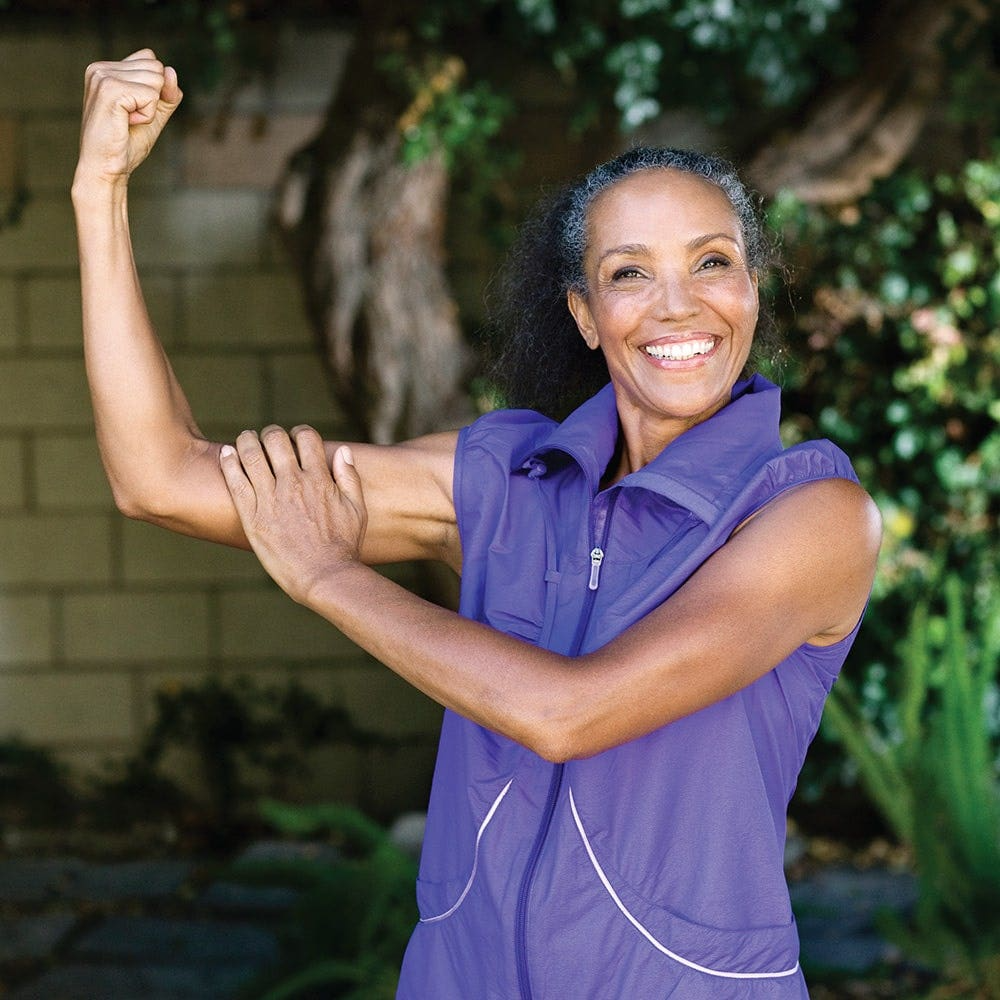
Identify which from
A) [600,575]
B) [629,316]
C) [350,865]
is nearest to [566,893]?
[600,575]

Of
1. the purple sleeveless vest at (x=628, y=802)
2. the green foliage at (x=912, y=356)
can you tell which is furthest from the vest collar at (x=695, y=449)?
the green foliage at (x=912, y=356)

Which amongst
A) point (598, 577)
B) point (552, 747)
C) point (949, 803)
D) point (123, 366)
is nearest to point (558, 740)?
point (552, 747)

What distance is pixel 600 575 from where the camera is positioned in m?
1.60

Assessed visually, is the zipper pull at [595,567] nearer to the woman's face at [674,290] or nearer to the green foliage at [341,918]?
the woman's face at [674,290]

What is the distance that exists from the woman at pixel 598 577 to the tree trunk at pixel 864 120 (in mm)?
2501

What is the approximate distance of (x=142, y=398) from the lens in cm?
175

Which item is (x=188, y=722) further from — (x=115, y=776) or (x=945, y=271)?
(x=945, y=271)

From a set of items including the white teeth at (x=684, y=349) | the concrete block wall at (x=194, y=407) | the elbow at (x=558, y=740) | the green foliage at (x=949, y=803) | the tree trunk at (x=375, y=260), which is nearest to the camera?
the elbow at (x=558, y=740)

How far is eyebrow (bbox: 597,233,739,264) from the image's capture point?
66.4 inches

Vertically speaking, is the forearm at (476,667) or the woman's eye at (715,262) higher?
the woman's eye at (715,262)

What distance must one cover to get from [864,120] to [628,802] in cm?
318

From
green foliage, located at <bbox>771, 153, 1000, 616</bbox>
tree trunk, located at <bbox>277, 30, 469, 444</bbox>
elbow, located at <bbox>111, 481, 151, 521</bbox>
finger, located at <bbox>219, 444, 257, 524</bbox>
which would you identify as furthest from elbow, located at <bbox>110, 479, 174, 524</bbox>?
green foliage, located at <bbox>771, 153, 1000, 616</bbox>

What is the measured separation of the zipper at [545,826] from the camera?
1520mm

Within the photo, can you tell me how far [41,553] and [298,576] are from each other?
136 inches
